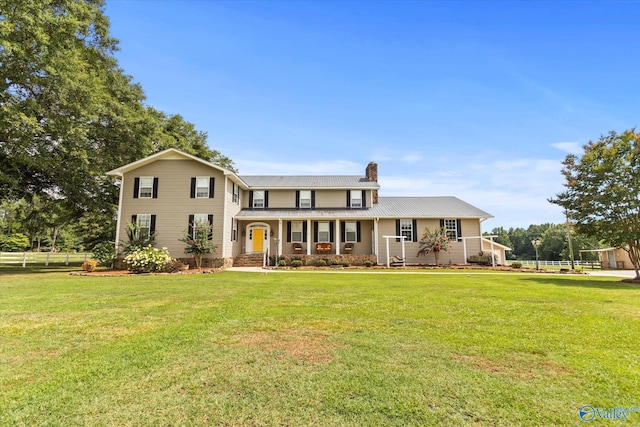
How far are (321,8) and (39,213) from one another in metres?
25.4

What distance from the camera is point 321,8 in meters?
10.7

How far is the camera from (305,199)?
22.7 m

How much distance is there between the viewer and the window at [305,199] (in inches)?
891

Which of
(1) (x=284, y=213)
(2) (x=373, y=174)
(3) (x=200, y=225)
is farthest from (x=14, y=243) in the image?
(2) (x=373, y=174)

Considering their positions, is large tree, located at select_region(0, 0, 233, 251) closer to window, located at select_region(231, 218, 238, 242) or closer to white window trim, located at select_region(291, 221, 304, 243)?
window, located at select_region(231, 218, 238, 242)

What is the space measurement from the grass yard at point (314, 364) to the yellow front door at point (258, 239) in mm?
14725

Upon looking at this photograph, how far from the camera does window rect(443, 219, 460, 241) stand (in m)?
21.6

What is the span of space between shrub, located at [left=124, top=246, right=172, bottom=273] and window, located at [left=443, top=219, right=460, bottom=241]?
17.8 metres

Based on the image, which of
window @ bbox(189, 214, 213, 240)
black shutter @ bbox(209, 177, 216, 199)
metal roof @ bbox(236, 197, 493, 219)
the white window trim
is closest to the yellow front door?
metal roof @ bbox(236, 197, 493, 219)

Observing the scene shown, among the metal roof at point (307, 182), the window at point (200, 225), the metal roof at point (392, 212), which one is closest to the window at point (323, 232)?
the metal roof at point (392, 212)

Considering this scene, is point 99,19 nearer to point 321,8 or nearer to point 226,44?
point 226,44

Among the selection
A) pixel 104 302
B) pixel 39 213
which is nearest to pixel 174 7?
pixel 104 302

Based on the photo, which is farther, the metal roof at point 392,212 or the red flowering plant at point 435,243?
the metal roof at point 392,212

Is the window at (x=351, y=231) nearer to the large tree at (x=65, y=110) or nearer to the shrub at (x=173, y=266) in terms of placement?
the shrub at (x=173, y=266)
